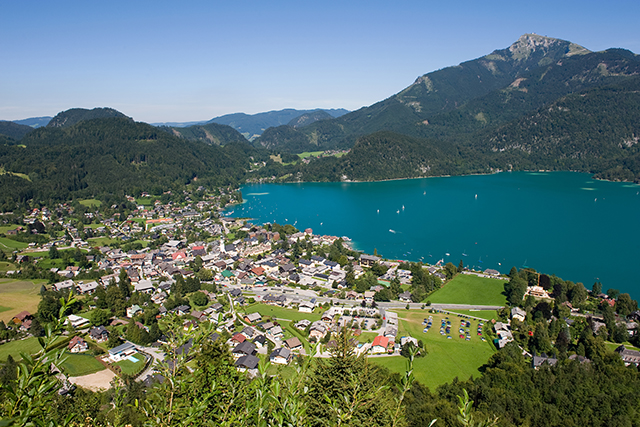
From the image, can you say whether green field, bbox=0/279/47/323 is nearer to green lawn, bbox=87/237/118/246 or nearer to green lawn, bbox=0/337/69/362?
green lawn, bbox=0/337/69/362

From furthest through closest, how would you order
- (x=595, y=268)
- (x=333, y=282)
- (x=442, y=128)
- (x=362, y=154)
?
(x=442, y=128)
(x=362, y=154)
(x=595, y=268)
(x=333, y=282)

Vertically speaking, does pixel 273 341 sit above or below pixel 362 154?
below

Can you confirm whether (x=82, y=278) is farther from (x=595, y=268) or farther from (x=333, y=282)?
(x=595, y=268)

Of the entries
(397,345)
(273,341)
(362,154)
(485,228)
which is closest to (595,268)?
(485,228)

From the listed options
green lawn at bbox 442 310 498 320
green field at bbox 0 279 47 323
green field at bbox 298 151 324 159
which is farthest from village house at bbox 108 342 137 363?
green field at bbox 298 151 324 159

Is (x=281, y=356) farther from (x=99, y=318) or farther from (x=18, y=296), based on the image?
(x=18, y=296)

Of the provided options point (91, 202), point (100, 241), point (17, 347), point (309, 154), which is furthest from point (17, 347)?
point (309, 154)

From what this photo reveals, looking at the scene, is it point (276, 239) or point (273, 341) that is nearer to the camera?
point (273, 341)

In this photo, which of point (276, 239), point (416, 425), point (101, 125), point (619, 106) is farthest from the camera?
point (619, 106)

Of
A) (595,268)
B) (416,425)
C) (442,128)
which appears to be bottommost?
(595,268)
